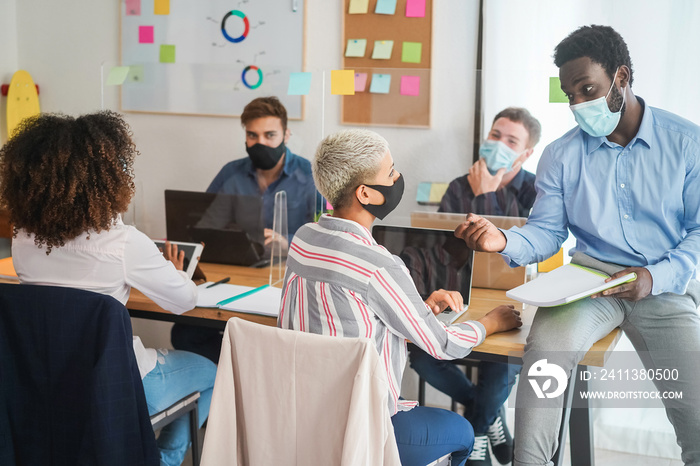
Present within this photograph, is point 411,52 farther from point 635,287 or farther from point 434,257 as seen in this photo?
point 635,287

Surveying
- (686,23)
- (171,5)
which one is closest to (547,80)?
(686,23)

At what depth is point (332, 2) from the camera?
131 inches

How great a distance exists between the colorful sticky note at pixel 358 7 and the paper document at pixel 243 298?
64.8 inches

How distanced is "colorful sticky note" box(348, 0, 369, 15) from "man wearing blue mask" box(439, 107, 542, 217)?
3.68 feet

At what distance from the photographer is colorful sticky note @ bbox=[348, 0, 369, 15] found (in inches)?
128

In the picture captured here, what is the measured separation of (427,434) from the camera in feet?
5.10

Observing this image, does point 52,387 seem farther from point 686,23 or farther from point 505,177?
point 686,23

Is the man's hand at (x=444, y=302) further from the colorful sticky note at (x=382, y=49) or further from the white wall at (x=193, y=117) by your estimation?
the colorful sticky note at (x=382, y=49)

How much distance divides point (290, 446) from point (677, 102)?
2.09 metres

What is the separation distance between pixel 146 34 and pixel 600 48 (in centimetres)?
266

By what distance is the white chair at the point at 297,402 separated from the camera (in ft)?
4.27

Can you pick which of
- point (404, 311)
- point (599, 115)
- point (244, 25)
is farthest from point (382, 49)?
point (404, 311)

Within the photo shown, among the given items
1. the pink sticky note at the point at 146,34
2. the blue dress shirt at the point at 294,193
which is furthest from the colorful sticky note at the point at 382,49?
the pink sticky note at the point at 146,34

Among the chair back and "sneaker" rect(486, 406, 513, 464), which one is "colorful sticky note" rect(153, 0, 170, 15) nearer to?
the chair back
